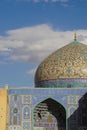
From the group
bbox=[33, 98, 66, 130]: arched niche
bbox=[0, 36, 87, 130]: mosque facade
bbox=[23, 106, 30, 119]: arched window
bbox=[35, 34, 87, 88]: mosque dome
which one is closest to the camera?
bbox=[0, 36, 87, 130]: mosque facade

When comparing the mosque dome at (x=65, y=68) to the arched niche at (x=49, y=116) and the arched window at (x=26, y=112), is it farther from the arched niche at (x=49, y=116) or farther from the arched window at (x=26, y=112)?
the arched window at (x=26, y=112)

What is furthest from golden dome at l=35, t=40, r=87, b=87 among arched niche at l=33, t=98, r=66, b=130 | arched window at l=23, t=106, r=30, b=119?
arched window at l=23, t=106, r=30, b=119

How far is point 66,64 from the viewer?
2433cm

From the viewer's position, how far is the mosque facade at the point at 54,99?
22984 mm

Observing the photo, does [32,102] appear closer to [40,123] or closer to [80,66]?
[40,123]

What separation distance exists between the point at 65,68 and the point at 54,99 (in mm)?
1941

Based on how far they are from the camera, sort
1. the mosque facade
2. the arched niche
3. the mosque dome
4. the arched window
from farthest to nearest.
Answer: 1. the mosque dome
2. the arched niche
3. the arched window
4. the mosque facade

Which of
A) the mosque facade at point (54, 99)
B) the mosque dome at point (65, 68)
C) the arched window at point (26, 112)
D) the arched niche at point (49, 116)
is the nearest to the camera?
the mosque facade at point (54, 99)

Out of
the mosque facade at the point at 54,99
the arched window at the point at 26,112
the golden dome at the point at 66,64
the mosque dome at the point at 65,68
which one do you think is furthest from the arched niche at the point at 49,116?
the golden dome at the point at 66,64

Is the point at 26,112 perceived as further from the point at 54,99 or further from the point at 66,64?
the point at 66,64

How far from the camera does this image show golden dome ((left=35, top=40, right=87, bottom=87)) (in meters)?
24.1

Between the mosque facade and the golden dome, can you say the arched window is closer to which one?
the mosque facade

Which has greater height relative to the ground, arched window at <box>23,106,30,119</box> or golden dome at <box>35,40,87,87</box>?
golden dome at <box>35,40,87,87</box>

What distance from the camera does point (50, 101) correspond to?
2389cm
